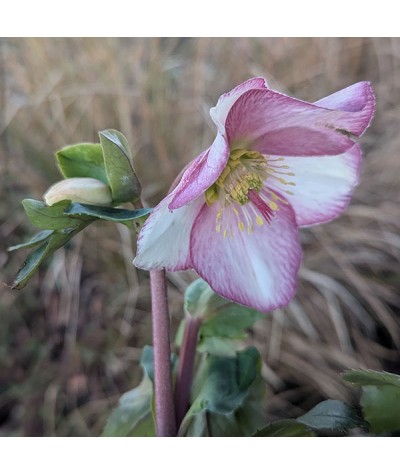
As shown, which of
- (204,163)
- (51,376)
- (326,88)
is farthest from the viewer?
(326,88)

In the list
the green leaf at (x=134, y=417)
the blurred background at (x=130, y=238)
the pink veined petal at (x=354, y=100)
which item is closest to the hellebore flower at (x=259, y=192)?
the pink veined petal at (x=354, y=100)

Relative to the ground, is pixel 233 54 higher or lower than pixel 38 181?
higher

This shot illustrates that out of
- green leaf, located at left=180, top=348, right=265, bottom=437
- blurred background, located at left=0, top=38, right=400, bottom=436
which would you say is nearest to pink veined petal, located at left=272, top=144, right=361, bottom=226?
green leaf, located at left=180, top=348, right=265, bottom=437

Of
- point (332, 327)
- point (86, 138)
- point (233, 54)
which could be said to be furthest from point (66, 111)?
point (332, 327)

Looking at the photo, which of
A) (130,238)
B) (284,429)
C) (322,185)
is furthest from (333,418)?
(130,238)

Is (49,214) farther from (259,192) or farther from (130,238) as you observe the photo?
(130,238)

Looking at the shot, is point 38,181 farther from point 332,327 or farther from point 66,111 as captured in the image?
point 332,327

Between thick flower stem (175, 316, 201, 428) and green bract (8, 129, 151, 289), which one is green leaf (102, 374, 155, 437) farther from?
green bract (8, 129, 151, 289)
